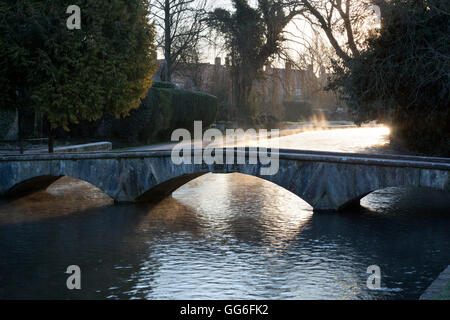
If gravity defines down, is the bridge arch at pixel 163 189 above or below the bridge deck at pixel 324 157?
below

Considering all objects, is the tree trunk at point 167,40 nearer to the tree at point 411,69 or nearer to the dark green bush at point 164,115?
the dark green bush at point 164,115

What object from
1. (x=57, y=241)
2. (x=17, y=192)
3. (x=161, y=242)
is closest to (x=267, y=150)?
(x=161, y=242)

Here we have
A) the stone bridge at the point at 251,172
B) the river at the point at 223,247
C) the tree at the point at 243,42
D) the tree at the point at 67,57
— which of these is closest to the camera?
the river at the point at 223,247

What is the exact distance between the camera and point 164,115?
36406 millimetres

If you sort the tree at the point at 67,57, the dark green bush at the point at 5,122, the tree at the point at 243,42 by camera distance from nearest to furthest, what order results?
1. the tree at the point at 67,57
2. the dark green bush at the point at 5,122
3. the tree at the point at 243,42

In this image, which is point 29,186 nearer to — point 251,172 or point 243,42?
point 251,172

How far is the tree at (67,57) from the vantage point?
20.6 metres

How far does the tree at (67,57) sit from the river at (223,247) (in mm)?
3749

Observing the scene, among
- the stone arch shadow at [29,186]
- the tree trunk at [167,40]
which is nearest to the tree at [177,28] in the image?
the tree trunk at [167,40]

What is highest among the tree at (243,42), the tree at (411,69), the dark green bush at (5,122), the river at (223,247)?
the tree at (243,42)

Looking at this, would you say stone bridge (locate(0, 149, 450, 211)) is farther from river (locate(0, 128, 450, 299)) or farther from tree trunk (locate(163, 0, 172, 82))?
tree trunk (locate(163, 0, 172, 82))

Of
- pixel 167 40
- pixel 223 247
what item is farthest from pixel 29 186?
pixel 167 40

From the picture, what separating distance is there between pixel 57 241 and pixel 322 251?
254 inches
